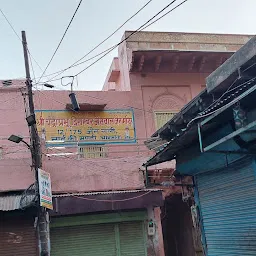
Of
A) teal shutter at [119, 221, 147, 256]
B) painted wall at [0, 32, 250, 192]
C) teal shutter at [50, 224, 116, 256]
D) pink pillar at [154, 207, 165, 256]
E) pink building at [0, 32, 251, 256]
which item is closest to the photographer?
pink building at [0, 32, 251, 256]

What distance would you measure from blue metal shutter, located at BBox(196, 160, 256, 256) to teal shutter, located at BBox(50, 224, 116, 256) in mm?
6174

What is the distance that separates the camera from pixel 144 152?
15.4 metres

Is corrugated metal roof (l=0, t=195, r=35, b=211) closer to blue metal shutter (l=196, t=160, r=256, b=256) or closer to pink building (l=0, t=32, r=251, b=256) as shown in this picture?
pink building (l=0, t=32, r=251, b=256)

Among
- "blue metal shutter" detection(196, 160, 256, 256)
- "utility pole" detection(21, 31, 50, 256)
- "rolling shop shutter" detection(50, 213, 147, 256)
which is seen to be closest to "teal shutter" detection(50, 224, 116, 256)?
"rolling shop shutter" detection(50, 213, 147, 256)

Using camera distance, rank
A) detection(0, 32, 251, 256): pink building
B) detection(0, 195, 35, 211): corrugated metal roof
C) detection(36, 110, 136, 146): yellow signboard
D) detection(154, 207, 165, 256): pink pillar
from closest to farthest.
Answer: detection(0, 195, 35, 211): corrugated metal roof, detection(0, 32, 251, 256): pink building, detection(154, 207, 165, 256): pink pillar, detection(36, 110, 136, 146): yellow signboard

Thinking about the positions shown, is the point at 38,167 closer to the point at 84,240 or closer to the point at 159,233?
the point at 84,240

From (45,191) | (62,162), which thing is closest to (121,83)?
(62,162)

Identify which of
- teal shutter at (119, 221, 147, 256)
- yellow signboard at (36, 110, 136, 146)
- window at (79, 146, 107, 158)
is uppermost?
yellow signboard at (36, 110, 136, 146)

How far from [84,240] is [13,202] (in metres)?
2.98

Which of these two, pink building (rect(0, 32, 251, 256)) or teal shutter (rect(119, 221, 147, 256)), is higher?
pink building (rect(0, 32, 251, 256))

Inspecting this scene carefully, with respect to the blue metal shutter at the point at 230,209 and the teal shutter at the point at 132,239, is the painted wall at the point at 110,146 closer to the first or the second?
the teal shutter at the point at 132,239

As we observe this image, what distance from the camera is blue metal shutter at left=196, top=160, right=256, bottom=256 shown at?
6.81 m

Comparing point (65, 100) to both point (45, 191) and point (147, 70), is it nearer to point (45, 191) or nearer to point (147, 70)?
point (147, 70)

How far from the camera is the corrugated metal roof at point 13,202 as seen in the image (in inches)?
478
